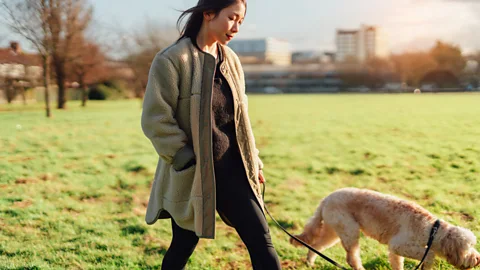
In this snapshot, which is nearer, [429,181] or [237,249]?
[237,249]

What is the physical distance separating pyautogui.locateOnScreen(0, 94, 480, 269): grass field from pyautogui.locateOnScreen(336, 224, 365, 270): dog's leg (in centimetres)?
33

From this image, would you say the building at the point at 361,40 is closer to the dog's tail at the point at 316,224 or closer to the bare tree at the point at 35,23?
the bare tree at the point at 35,23

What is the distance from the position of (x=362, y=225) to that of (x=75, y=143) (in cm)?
1048

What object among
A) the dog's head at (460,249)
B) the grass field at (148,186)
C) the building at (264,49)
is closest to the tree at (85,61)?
the grass field at (148,186)

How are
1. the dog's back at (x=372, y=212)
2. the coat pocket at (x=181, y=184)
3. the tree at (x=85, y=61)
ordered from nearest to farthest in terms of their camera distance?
the coat pocket at (x=181, y=184), the dog's back at (x=372, y=212), the tree at (x=85, y=61)

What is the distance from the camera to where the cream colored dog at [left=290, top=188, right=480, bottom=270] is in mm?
3391

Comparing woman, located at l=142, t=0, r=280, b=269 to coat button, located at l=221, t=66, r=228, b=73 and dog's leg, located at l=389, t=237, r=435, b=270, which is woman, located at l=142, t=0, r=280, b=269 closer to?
coat button, located at l=221, t=66, r=228, b=73

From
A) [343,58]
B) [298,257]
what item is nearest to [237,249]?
[298,257]

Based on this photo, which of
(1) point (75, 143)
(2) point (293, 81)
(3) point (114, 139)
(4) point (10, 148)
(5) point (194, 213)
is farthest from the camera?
(2) point (293, 81)

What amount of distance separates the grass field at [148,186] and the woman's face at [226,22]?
8.25 ft

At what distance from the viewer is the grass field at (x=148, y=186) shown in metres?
4.82

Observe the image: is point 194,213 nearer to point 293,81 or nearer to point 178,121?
point 178,121

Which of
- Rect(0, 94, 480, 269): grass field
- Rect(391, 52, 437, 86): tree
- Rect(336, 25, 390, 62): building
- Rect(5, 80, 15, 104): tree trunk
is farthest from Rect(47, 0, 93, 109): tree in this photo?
Rect(336, 25, 390, 62): building

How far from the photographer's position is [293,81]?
8244 centimetres
